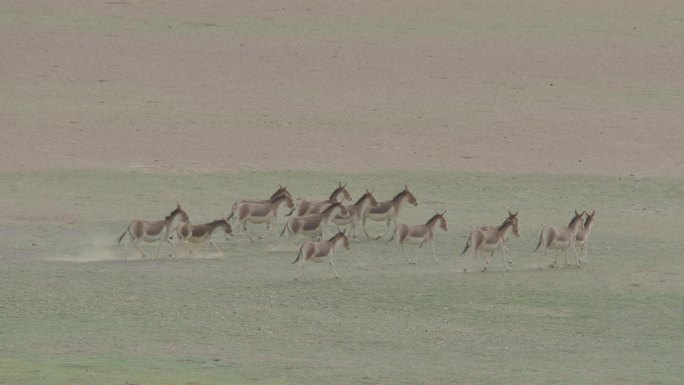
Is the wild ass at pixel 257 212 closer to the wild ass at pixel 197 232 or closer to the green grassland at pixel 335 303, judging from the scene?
the green grassland at pixel 335 303

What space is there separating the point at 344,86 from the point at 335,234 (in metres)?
14.0

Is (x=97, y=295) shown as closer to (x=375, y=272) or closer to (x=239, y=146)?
(x=375, y=272)

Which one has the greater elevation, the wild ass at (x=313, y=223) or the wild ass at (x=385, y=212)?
the wild ass at (x=385, y=212)

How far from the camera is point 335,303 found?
66.6 feet

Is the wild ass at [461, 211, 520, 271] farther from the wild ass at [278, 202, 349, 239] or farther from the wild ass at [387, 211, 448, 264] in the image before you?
the wild ass at [278, 202, 349, 239]

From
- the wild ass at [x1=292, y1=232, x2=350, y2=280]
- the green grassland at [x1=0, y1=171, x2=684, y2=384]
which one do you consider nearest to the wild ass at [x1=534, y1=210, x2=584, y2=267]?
the green grassland at [x1=0, y1=171, x2=684, y2=384]

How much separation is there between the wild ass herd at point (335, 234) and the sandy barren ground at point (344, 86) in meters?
5.95

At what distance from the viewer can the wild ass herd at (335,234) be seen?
22578 mm

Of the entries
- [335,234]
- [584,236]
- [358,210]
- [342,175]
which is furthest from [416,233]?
[342,175]

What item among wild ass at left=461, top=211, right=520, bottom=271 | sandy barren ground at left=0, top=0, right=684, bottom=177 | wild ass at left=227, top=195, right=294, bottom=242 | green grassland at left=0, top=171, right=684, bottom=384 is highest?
sandy barren ground at left=0, top=0, right=684, bottom=177

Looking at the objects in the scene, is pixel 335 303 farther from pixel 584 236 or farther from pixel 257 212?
pixel 257 212

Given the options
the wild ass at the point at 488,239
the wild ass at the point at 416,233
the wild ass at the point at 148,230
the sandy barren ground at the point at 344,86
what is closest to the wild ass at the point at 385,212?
the wild ass at the point at 416,233

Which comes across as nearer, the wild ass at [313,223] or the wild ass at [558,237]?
the wild ass at [558,237]

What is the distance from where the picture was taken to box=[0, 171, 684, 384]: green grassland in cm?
1717
